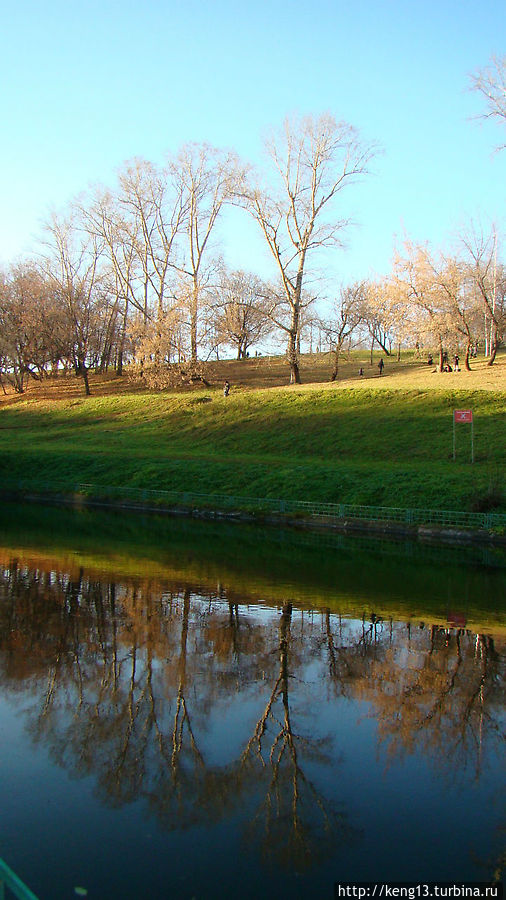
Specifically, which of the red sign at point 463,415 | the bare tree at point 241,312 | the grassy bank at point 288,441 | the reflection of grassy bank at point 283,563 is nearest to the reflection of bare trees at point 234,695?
the reflection of grassy bank at point 283,563

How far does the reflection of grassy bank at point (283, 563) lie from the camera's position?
1582 cm

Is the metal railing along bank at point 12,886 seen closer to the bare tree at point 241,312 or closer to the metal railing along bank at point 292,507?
the metal railing along bank at point 292,507

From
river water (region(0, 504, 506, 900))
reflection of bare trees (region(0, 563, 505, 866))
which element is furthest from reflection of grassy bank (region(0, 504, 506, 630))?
reflection of bare trees (region(0, 563, 505, 866))

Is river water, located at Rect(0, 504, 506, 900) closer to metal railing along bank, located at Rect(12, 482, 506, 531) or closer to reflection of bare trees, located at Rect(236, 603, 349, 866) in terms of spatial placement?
reflection of bare trees, located at Rect(236, 603, 349, 866)

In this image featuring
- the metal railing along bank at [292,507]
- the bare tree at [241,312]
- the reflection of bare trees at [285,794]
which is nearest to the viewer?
the reflection of bare trees at [285,794]

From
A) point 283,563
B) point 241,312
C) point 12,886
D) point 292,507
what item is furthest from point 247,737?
point 241,312

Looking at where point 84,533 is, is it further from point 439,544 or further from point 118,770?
point 118,770

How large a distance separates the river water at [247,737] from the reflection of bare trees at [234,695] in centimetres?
3

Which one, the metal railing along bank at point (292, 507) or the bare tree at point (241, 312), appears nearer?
the metal railing along bank at point (292, 507)

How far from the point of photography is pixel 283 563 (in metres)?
20.3

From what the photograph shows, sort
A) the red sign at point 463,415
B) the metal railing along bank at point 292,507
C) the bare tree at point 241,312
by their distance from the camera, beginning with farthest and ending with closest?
the bare tree at point 241,312
the red sign at point 463,415
the metal railing along bank at point 292,507

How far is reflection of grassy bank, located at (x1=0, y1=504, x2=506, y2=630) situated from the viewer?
15.8m

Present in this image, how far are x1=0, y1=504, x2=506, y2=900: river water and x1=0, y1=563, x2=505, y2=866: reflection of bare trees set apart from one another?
33 mm

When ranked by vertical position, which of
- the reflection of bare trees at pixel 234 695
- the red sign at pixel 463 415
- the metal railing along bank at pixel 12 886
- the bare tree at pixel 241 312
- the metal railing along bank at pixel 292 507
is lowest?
the metal railing along bank at pixel 292 507
